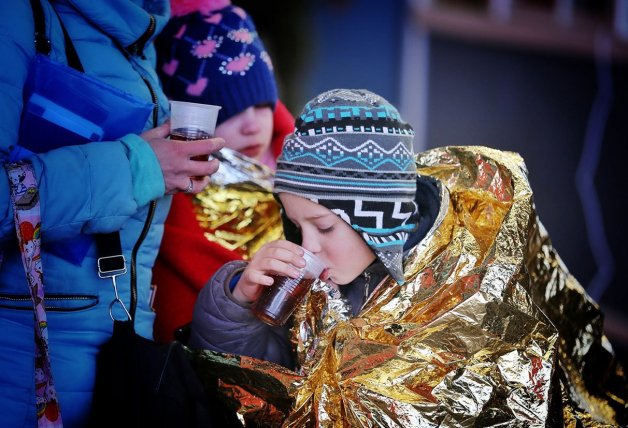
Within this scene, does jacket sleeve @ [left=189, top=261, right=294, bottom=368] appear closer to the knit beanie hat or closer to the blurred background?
the knit beanie hat

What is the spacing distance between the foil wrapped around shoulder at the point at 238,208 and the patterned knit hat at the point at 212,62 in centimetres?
18

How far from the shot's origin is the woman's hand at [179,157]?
1.49 metres

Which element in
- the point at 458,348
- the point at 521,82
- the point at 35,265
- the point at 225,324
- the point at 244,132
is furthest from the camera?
the point at 521,82

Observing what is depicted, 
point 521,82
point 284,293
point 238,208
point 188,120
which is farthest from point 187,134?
point 521,82

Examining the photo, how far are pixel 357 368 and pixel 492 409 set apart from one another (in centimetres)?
30

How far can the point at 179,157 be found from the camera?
4.91 feet

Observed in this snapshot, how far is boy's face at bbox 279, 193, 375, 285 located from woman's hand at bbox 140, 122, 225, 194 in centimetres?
29

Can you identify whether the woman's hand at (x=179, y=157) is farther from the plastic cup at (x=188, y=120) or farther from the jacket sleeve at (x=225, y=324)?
the jacket sleeve at (x=225, y=324)

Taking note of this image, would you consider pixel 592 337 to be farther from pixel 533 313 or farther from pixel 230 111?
pixel 230 111

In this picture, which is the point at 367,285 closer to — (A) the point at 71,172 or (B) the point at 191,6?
(A) the point at 71,172

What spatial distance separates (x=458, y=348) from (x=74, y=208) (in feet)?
2.85

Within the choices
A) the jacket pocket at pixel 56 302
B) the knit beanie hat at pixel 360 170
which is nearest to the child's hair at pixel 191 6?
the knit beanie hat at pixel 360 170

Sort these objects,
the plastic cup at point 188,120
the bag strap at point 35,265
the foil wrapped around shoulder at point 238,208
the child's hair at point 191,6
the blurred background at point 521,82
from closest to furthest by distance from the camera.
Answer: the bag strap at point 35,265
the plastic cup at point 188,120
the foil wrapped around shoulder at point 238,208
the child's hair at point 191,6
the blurred background at point 521,82

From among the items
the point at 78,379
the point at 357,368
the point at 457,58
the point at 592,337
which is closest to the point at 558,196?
the point at 457,58
